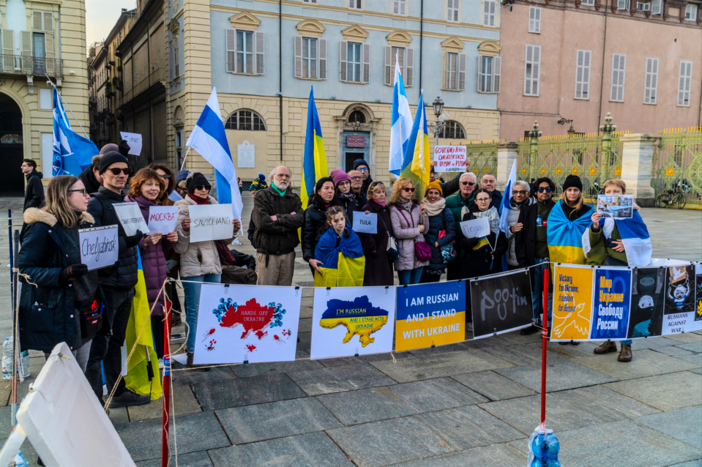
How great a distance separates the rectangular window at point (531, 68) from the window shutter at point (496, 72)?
212 cm

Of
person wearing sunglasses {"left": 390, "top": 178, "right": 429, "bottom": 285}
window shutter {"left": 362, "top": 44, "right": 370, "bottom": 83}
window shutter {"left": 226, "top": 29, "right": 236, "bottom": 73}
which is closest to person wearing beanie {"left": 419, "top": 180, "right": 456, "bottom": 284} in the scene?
person wearing sunglasses {"left": 390, "top": 178, "right": 429, "bottom": 285}

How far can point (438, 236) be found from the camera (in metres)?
6.39

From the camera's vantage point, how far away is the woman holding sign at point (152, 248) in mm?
4625

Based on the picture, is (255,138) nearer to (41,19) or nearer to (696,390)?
(41,19)

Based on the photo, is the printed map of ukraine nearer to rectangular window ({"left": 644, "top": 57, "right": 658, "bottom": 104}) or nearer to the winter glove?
the winter glove

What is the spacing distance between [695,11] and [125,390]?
44888 mm

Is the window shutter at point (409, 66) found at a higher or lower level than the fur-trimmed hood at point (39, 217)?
higher

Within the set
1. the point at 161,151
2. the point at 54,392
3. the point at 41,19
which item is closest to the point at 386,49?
the point at 161,151

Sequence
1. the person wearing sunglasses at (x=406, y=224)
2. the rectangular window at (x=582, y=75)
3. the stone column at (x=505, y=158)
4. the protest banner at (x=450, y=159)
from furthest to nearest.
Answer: the rectangular window at (x=582, y=75), the stone column at (x=505, y=158), the protest banner at (x=450, y=159), the person wearing sunglasses at (x=406, y=224)

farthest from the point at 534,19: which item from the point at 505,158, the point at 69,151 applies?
the point at 69,151

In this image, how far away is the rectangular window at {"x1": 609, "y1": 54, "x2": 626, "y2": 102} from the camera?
3503cm

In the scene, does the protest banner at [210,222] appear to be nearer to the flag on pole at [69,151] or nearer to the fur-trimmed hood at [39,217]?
the fur-trimmed hood at [39,217]

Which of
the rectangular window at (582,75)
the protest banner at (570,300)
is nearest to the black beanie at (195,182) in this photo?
the protest banner at (570,300)

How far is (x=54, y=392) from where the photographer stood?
5.94 feet
